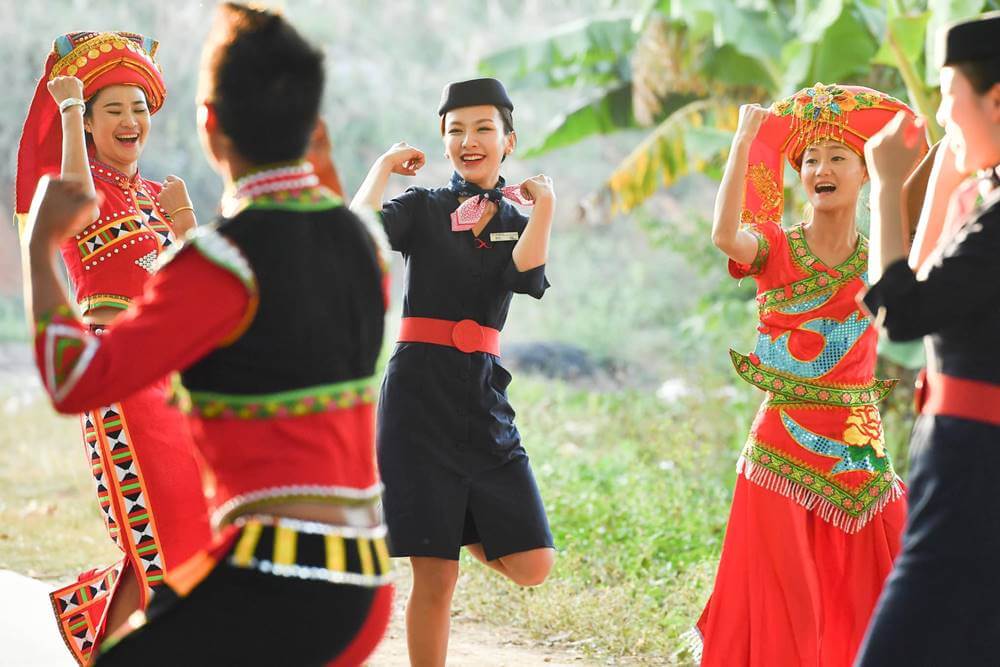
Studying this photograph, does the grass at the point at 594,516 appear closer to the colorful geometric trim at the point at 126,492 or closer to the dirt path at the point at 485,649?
the dirt path at the point at 485,649

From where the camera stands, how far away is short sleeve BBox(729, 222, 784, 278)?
4.35 m

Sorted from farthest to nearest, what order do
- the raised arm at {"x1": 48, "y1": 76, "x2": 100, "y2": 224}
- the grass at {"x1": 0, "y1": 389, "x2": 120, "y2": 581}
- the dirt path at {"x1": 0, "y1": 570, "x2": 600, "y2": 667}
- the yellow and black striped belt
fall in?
the grass at {"x1": 0, "y1": 389, "x2": 120, "y2": 581} < the dirt path at {"x1": 0, "y1": 570, "x2": 600, "y2": 667} < the raised arm at {"x1": 48, "y1": 76, "x2": 100, "y2": 224} < the yellow and black striped belt

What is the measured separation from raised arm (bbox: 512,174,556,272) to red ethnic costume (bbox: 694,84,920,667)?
0.65 meters

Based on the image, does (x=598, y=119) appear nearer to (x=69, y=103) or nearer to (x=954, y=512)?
(x=69, y=103)

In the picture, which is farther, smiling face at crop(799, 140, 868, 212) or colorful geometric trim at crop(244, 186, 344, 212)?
smiling face at crop(799, 140, 868, 212)

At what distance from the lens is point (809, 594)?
13.6 feet

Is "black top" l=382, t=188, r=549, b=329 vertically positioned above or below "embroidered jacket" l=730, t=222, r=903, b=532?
above

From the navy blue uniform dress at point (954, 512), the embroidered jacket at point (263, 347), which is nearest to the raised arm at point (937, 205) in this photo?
the navy blue uniform dress at point (954, 512)

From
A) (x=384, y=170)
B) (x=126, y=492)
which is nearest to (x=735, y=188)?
(x=384, y=170)

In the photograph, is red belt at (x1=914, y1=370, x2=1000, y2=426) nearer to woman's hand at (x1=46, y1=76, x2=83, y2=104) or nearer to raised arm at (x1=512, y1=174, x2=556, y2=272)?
raised arm at (x1=512, y1=174, x2=556, y2=272)

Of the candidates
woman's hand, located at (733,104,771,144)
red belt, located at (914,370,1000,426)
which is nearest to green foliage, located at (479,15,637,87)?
woman's hand, located at (733,104,771,144)

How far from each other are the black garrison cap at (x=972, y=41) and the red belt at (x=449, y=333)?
193 centimetres

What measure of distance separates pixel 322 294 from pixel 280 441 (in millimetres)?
303

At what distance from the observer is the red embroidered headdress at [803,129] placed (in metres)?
4.31
